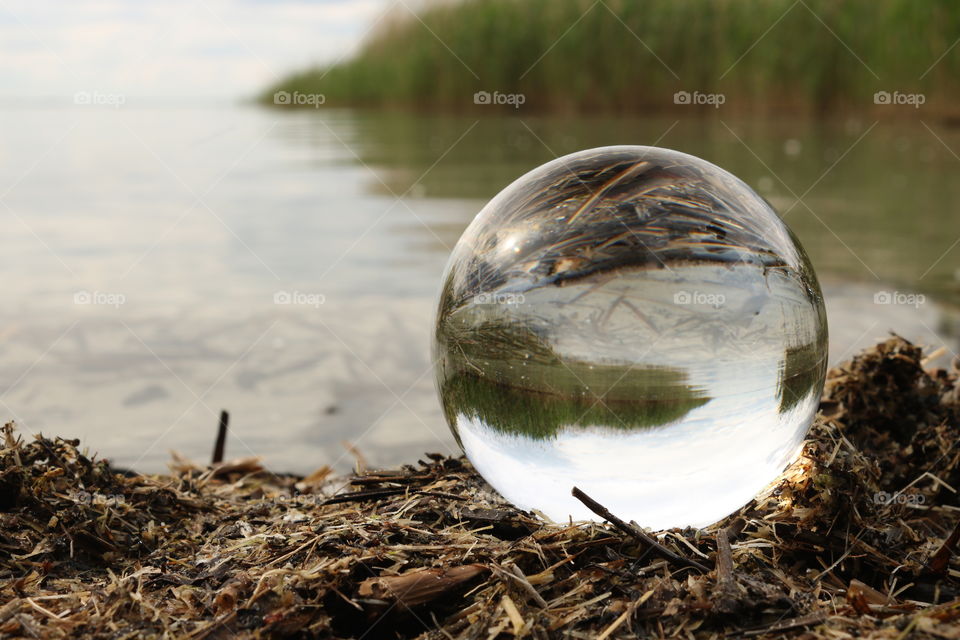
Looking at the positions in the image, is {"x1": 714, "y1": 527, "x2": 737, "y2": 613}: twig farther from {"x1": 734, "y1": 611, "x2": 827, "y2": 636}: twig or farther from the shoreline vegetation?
the shoreline vegetation

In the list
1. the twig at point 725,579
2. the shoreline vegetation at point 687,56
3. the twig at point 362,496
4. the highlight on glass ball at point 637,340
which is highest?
the shoreline vegetation at point 687,56

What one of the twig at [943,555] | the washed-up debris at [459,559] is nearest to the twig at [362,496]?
the washed-up debris at [459,559]

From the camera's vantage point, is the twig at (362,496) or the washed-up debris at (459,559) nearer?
the washed-up debris at (459,559)

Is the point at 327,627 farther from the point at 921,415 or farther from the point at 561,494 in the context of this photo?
the point at 921,415

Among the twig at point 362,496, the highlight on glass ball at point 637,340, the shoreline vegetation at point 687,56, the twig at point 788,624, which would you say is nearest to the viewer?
the twig at point 788,624

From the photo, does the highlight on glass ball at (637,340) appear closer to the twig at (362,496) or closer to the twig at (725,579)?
the twig at (725,579)

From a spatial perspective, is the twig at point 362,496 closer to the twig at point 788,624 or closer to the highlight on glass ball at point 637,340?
the highlight on glass ball at point 637,340

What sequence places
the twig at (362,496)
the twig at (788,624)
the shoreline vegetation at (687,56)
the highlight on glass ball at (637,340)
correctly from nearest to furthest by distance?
the twig at (788,624), the highlight on glass ball at (637,340), the twig at (362,496), the shoreline vegetation at (687,56)

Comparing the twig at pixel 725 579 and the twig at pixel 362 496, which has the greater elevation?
the twig at pixel 362 496
